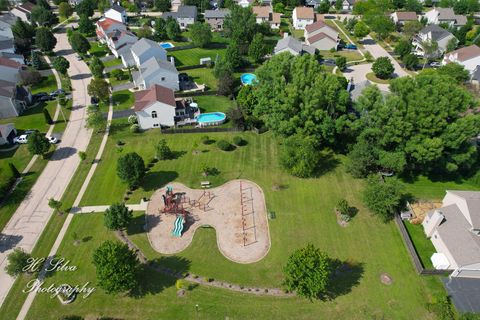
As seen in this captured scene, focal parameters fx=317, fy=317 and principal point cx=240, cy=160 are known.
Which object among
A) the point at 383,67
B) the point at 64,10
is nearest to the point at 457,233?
the point at 383,67

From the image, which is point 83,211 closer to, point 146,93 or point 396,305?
point 146,93

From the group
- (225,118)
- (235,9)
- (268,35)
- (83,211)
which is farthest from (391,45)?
(83,211)

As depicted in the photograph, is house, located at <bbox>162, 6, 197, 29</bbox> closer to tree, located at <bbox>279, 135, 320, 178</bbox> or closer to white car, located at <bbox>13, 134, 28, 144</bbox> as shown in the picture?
white car, located at <bbox>13, 134, 28, 144</bbox>

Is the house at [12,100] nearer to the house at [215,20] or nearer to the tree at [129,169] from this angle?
the tree at [129,169]

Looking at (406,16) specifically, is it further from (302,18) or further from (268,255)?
(268,255)

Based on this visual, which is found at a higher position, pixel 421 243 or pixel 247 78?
pixel 247 78

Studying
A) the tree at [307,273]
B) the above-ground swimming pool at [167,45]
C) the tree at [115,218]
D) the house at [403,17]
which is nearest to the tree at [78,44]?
the above-ground swimming pool at [167,45]
